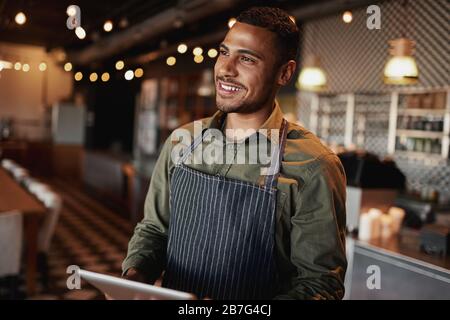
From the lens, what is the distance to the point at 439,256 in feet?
8.22

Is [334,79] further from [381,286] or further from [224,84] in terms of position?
[224,84]

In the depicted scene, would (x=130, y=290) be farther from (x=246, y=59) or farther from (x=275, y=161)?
(x=246, y=59)

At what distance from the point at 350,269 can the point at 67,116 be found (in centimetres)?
1045

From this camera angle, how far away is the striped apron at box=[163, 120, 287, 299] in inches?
54.2

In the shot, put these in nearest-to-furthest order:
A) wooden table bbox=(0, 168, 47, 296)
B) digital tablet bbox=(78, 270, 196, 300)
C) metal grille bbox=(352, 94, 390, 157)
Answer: digital tablet bbox=(78, 270, 196, 300) < wooden table bbox=(0, 168, 47, 296) < metal grille bbox=(352, 94, 390, 157)

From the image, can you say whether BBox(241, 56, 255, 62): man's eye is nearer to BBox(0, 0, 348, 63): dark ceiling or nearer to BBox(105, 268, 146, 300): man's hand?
BBox(105, 268, 146, 300): man's hand

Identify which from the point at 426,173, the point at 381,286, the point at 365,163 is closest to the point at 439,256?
the point at 381,286

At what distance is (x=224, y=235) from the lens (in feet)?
4.68

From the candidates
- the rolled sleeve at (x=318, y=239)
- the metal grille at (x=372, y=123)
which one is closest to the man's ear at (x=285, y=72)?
the rolled sleeve at (x=318, y=239)

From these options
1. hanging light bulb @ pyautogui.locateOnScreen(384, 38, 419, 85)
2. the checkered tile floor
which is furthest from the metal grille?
the checkered tile floor

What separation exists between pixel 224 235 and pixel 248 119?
362 millimetres

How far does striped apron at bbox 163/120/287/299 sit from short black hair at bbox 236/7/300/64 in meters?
0.23

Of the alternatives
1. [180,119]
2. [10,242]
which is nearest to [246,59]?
[10,242]

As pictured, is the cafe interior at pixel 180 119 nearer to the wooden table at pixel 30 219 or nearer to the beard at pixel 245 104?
the wooden table at pixel 30 219
